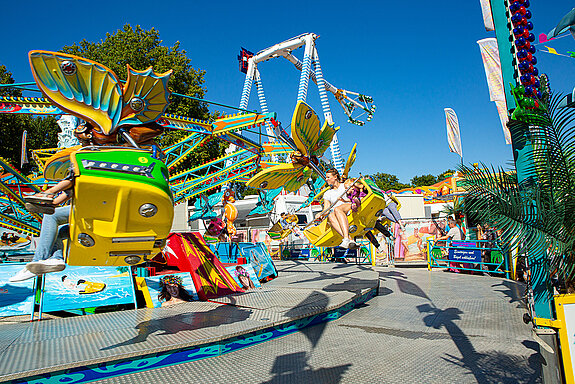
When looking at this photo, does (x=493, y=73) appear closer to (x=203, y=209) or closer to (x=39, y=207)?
(x=39, y=207)

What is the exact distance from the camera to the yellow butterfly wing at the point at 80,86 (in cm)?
351

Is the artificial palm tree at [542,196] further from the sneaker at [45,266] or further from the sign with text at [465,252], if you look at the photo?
the sign with text at [465,252]

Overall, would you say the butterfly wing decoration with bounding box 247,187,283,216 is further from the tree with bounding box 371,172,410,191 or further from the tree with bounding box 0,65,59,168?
the tree with bounding box 371,172,410,191

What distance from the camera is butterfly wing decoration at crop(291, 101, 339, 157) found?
564cm

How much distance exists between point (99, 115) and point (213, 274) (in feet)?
14.6

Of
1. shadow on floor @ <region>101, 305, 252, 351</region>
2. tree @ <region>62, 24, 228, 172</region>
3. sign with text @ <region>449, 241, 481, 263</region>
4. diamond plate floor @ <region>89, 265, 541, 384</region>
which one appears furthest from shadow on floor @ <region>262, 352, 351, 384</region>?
tree @ <region>62, 24, 228, 172</region>

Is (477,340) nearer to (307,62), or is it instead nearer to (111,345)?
(111,345)

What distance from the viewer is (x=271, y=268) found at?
34.4 feet

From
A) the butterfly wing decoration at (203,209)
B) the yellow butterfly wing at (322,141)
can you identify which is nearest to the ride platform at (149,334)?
the yellow butterfly wing at (322,141)

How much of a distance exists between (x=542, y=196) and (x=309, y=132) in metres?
3.65

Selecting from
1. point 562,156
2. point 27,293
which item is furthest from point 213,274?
point 562,156

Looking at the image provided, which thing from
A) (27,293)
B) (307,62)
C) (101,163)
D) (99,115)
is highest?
(307,62)

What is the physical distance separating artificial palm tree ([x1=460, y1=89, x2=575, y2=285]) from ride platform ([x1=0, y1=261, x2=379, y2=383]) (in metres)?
3.12

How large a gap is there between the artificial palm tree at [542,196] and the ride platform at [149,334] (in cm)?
312
